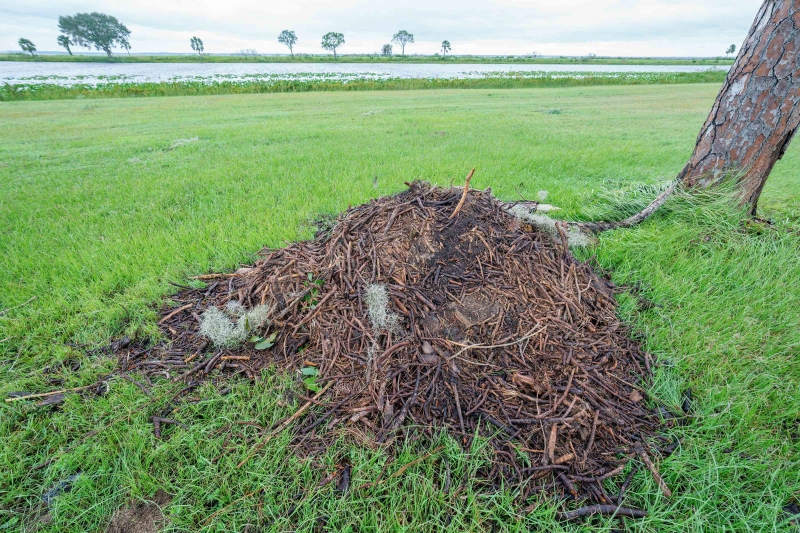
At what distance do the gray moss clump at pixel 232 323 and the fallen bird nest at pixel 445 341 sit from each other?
0.01 m

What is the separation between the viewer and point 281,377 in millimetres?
2004

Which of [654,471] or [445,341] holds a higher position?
[445,341]

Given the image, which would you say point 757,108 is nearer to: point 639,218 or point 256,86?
point 639,218

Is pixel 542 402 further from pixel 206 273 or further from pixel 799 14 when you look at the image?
pixel 799 14

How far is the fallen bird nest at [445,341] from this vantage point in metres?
1.67

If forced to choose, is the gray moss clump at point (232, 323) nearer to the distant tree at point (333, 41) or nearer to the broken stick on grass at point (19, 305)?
the broken stick on grass at point (19, 305)

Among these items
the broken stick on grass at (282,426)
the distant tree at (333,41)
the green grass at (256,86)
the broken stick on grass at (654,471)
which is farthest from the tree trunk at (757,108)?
the distant tree at (333,41)

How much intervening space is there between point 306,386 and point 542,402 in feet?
4.17

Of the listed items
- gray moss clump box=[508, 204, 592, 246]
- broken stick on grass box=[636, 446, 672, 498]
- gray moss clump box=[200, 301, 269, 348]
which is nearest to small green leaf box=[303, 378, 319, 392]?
gray moss clump box=[200, 301, 269, 348]

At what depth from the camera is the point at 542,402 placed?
1.76 metres

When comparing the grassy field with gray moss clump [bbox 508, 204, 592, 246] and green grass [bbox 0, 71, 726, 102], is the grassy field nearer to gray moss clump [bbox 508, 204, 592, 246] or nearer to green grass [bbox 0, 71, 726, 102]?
gray moss clump [bbox 508, 204, 592, 246]

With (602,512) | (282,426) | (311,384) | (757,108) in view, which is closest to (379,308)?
(311,384)

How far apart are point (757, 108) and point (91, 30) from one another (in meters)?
120

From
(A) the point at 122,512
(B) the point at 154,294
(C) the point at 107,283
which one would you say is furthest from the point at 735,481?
(C) the point at 107,283
